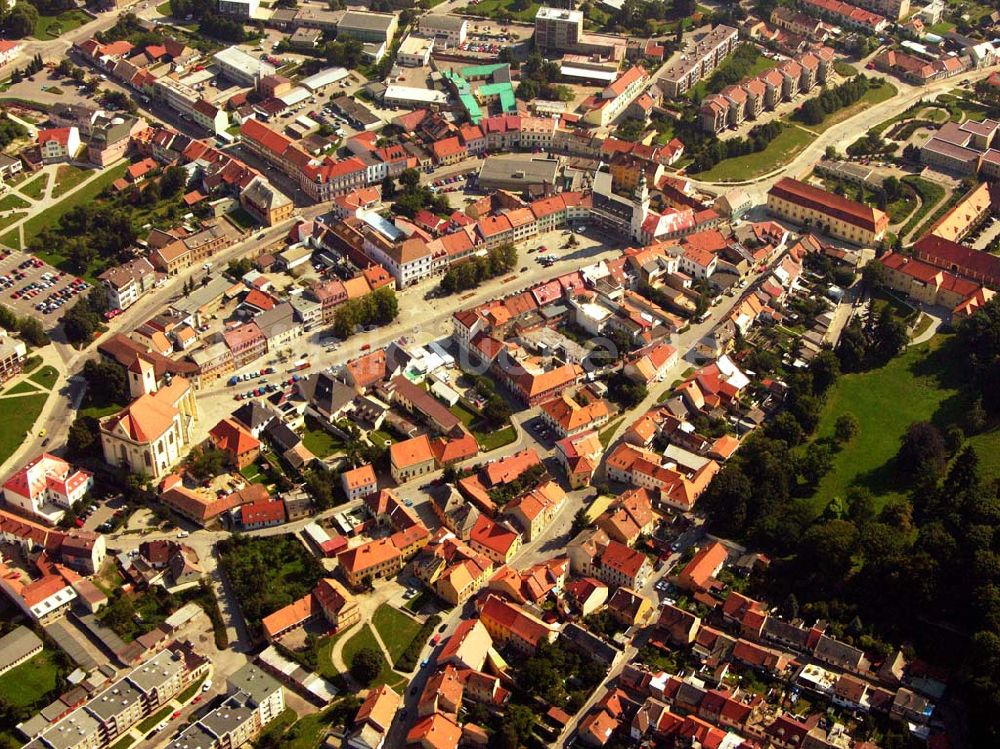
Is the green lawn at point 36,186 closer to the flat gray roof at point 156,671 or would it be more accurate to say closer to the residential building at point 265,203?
the residential building at point 265,203

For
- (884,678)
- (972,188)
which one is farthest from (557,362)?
(972,188)

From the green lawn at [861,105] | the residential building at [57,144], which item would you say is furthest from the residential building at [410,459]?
the green lawn at [861,105]

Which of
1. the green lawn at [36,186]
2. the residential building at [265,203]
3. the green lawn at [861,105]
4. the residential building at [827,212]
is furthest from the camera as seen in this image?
the green lawn at [861,105]

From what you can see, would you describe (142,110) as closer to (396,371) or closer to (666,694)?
(396,371)

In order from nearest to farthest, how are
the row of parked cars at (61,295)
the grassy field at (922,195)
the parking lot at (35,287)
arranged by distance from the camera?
the parking lot at (35,287) → the row of parked cars at (61,295) → the grassy field at (922,195)

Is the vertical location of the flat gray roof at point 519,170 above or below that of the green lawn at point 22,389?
above

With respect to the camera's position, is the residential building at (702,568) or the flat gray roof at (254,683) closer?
the flat gray roof at (254,683)

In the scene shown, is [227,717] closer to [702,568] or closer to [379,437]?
[379,437]

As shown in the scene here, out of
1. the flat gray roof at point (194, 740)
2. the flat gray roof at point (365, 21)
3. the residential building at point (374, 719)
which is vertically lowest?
the flat gray roof at point (194, 740)
